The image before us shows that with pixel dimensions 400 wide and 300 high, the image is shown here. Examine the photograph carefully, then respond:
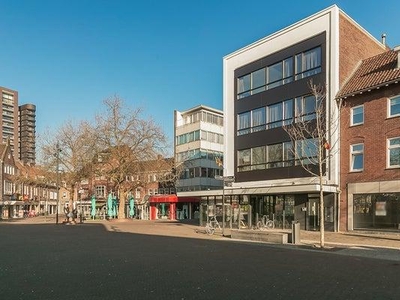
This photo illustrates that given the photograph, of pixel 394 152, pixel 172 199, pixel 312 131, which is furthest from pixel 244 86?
pixel 172 199

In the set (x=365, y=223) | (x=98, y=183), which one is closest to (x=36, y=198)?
A: (x=98, y=183)

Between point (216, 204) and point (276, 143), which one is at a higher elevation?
point (276, 143)

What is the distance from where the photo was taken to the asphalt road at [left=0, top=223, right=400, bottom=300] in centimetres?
796

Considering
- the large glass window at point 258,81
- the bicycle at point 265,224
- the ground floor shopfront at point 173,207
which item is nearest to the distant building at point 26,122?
the ground floor shopfront at point 173,207

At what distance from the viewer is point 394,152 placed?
74.5ft

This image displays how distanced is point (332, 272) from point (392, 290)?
2.28m

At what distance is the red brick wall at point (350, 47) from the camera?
86.0ft

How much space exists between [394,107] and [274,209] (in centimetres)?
1055

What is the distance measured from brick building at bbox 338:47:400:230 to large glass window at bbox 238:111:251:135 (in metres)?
8.08

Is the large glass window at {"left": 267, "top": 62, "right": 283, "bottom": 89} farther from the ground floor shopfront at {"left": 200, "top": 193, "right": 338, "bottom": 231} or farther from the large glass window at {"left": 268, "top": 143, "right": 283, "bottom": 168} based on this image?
the ground floor shopfront at {"left": 200, "top": 193, "right": 338, "bottom": 231}

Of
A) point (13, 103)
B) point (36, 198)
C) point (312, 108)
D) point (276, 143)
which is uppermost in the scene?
point (13, 103)

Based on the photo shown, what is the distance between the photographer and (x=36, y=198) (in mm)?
87625

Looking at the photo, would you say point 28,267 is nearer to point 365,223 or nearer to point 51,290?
point 51,290

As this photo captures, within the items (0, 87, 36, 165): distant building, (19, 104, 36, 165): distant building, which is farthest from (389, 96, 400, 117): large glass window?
(19, 104, 36, 165): distant building
